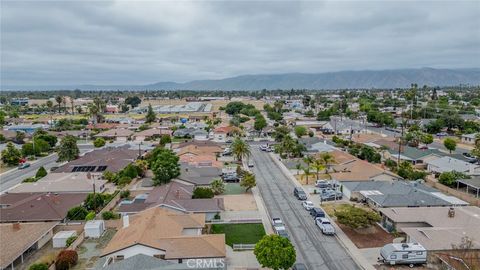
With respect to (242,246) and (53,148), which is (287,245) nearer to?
(242,246)

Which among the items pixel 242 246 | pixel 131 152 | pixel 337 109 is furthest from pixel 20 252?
pixel 337 109

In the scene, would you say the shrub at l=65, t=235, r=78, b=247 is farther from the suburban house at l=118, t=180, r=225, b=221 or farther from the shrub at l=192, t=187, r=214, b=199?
the shrub at l=192, t=187, r=214, b=199

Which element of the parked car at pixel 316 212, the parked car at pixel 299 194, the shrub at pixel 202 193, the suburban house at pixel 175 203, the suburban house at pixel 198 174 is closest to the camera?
the suburban house at pixel 175 203

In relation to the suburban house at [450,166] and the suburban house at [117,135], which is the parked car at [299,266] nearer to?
the suburban house at [450,166]

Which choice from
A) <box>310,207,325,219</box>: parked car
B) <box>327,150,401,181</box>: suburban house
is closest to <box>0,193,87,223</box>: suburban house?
<box>310,207,325,219</box>: parked car

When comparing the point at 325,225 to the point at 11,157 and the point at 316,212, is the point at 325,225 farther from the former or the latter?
the point at 11,157

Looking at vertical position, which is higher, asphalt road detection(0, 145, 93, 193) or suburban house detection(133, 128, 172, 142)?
suburban house detection(133, 128, 172, 142)

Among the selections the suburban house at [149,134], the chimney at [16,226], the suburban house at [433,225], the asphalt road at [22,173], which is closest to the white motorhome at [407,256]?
the suburban house at [433,225]
